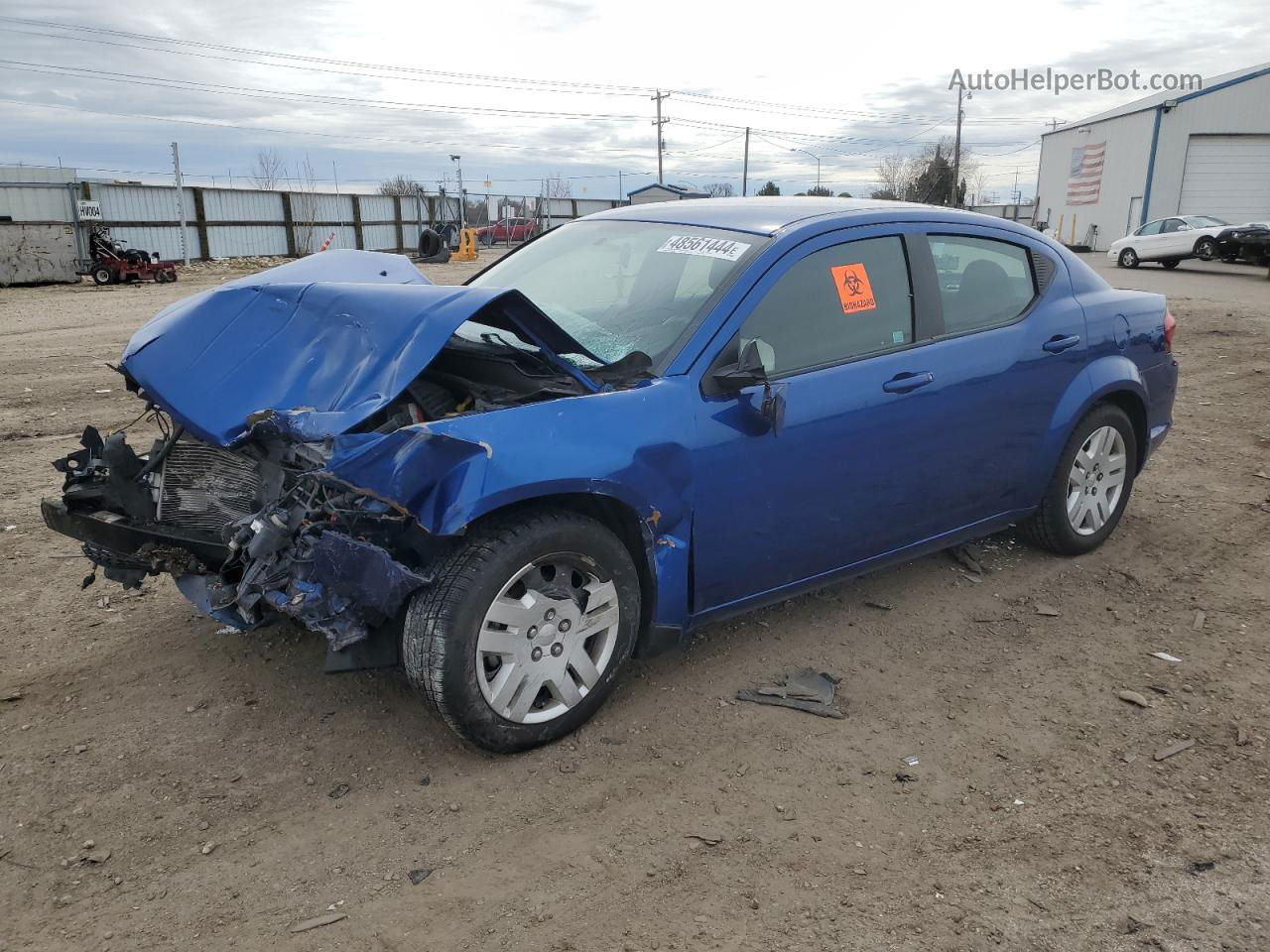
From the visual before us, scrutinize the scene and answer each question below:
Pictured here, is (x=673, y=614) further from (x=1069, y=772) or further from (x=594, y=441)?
(x=1069, y=772)

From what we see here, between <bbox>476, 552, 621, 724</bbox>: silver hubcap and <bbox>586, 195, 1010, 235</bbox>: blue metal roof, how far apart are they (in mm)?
1589

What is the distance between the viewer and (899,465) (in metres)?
3.86

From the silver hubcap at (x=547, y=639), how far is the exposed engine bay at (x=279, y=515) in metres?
0.30

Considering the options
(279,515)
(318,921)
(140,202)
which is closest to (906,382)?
(279,515)

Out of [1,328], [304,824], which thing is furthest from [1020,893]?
[1,328]

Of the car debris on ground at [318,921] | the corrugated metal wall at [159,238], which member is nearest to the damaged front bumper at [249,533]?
the car debris on ground at [318,921]

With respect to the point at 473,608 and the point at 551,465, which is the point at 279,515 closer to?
the point at 473,608

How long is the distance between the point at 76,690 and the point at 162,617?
0.60m

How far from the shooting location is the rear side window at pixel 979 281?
162 inches

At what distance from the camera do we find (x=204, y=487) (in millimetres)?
3398

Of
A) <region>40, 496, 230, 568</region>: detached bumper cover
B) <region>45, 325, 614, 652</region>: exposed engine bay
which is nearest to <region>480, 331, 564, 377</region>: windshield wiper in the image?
<region>45, 325, 614, 652</region>: exposed engine bay

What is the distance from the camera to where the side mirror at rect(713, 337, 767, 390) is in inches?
126

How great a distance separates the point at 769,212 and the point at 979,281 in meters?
1.07

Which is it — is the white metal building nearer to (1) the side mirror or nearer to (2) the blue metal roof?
(2) the blue metal roof
